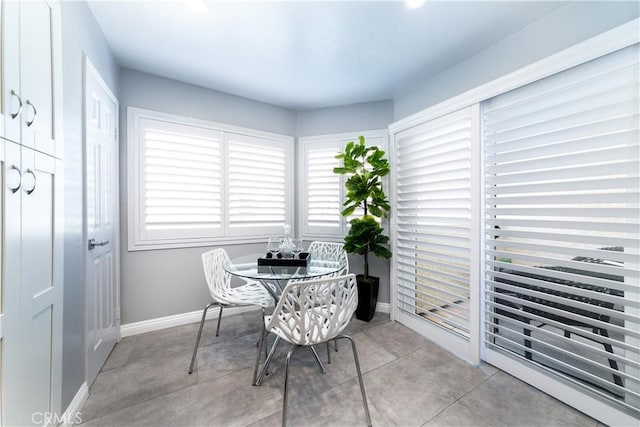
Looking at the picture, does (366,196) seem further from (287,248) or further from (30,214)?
(30,214)

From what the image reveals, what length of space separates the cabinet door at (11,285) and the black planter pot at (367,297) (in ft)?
8.34

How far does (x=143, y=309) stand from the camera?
8.43ft

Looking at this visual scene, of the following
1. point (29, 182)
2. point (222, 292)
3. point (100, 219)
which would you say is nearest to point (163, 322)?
point (222, 292)

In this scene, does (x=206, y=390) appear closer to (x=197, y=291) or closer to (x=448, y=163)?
(x=197, y=291)

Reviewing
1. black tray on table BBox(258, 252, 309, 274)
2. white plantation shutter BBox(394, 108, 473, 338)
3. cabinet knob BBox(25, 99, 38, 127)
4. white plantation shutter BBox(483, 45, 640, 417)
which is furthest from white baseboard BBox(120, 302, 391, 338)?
cabinet knob BBox(25, 99, 38, 127)

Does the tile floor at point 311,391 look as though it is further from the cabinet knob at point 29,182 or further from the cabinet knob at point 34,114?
the cabinet knob at point 34,114

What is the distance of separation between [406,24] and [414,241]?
199 cm

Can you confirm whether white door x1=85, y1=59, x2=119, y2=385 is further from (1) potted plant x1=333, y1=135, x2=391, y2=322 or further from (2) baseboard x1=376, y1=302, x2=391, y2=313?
(2) baseboard x1=376, y1=302, x2=391, y2=313

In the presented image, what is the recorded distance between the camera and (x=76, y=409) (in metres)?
1.53

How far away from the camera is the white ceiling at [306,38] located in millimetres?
1745

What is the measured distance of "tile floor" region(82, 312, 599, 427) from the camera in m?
1.52

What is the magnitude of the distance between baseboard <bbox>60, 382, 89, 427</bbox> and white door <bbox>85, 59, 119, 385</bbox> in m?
0.09

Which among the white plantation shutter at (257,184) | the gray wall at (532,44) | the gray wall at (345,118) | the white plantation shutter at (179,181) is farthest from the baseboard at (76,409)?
the gray wall at (532,44)

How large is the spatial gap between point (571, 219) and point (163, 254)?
3.59 m
